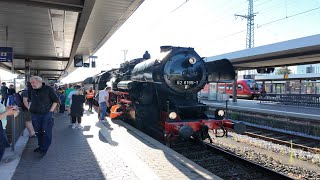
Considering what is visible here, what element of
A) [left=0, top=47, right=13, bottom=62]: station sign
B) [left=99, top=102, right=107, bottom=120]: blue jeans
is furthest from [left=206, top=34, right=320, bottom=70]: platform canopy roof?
[left=0, top=47, right=13, bottom=62]: station sign

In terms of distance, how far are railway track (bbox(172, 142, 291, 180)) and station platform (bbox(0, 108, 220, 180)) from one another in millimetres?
889

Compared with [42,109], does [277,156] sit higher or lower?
lower

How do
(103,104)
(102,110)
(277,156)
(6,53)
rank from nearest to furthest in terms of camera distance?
(277,156) → (102,110) → (103,104) → (6,53)

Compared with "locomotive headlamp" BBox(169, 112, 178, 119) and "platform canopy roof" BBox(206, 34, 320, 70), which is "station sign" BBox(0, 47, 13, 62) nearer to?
"locomotive headlamp" BBox(169, 112, 178, 119)

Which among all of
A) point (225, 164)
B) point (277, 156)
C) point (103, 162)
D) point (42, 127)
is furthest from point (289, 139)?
point (42, 127)

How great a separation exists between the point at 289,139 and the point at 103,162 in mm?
8138

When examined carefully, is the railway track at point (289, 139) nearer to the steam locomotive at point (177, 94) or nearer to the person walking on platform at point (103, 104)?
the steam locomotive at point (177, 94)

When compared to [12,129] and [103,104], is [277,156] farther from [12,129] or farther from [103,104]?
[103,104]

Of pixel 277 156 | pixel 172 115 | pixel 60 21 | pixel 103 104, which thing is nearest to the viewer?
pixel 172 115

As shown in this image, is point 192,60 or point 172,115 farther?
point 192,60

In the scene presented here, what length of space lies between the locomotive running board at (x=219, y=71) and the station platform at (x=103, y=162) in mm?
3056

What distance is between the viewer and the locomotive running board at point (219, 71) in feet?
30.2

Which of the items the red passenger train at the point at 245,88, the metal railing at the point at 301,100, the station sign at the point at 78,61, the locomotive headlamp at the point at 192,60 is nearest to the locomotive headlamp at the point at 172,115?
the locomotive headlamp at the point at 192,60

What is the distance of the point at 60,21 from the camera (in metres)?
10.9
